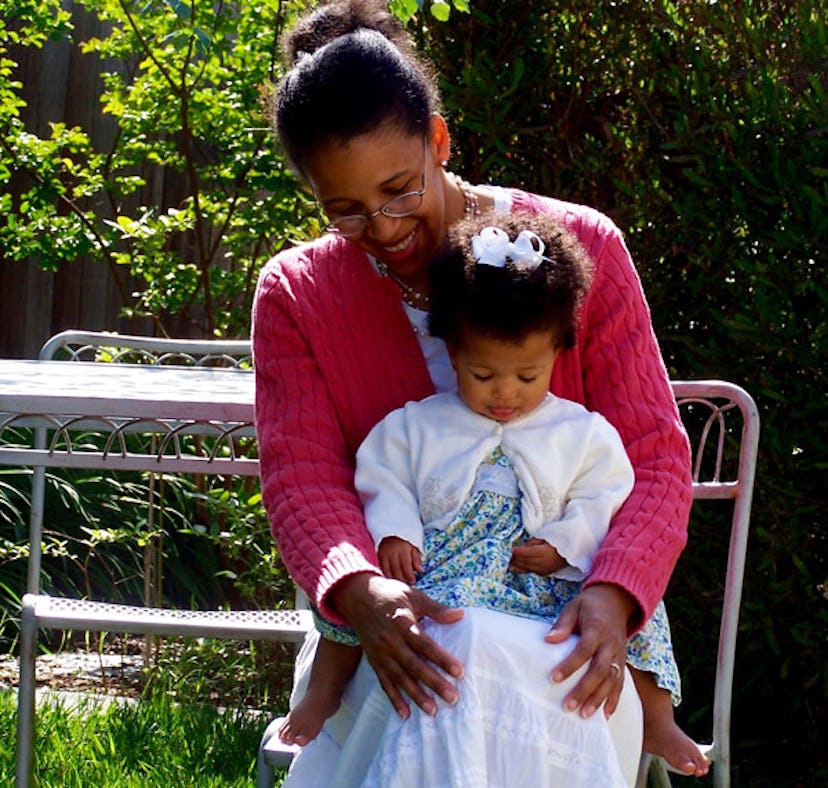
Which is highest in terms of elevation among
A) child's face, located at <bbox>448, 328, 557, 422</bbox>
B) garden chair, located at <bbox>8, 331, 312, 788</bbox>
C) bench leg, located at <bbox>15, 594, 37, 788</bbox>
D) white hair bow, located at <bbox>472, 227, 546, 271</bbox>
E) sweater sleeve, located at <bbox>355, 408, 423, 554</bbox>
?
white hair bow, located at <bbox>472, 227, 546, 271</bbox>

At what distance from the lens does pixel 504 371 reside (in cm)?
244

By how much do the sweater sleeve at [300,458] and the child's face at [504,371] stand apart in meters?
0.25

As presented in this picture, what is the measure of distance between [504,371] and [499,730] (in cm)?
60

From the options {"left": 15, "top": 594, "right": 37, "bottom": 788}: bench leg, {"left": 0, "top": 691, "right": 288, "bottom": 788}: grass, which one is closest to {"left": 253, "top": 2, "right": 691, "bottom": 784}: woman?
{"left": 15, "top": 594, "right": 37, "bottom": 788}: bench leg

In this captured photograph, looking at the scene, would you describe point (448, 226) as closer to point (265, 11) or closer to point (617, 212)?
point (617, 212)

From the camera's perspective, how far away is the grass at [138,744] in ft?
12.3

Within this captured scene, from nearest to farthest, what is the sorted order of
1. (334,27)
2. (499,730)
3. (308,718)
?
(499,730), (308,718), (334,27)

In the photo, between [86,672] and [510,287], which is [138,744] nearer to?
[86,672]

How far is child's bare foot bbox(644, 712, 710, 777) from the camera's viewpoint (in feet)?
7.89

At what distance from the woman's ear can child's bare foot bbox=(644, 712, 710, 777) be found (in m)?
1.02

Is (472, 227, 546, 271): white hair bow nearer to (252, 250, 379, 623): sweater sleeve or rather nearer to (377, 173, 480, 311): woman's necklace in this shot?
(377, 173, 480, 311): woman's necklace

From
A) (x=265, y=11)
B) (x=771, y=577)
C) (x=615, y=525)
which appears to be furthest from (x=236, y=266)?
(x=615, y=525)

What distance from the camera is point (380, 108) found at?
8.15 feet

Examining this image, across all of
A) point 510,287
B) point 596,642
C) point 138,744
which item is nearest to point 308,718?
point 596,642
